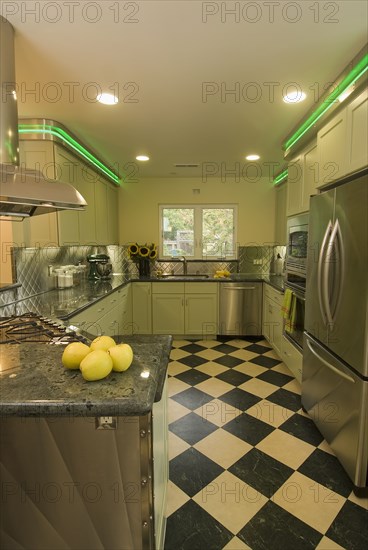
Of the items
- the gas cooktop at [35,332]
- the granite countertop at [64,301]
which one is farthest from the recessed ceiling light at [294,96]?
the gas cooktop at [35,332]

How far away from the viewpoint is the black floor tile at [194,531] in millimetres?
1334

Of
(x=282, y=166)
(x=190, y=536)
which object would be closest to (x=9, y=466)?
(x=190, y=536)

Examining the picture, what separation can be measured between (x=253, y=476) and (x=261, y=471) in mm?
70

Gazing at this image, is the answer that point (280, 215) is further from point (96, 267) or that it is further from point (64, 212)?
point (64, 212)

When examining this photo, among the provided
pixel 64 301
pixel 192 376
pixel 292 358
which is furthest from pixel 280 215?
pixel 64 301

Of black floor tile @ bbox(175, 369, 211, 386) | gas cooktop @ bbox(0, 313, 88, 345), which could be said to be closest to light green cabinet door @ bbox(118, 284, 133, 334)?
black floor tile @ bbox(175, 369, 211, 386)

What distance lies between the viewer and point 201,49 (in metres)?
1.61

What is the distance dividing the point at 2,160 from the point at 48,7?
2.38 feet

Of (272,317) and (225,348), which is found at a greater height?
(272,317)

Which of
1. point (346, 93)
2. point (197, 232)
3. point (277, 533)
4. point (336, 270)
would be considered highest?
point (346, 93)

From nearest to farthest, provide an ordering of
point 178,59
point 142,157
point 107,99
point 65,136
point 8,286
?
1. point 178,59
2. point 107,99
3. point 8,286
4. point 65,136
5. point 142,157

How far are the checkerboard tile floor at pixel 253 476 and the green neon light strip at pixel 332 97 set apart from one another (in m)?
2.34

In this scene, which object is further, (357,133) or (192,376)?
(192,376)

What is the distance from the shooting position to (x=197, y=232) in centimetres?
470
